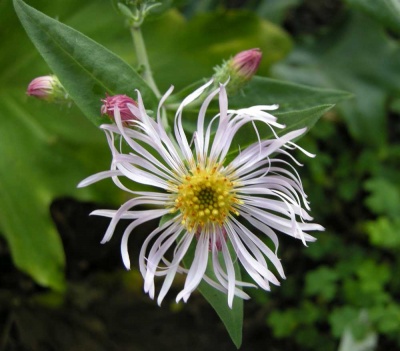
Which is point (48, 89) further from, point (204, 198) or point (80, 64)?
point (204, 198)

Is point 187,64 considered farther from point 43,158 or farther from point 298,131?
point 298,131

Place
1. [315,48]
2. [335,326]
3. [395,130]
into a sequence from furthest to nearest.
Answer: [395,130], [315,48], [335,326]

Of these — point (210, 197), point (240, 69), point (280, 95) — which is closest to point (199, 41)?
point (280, 95)

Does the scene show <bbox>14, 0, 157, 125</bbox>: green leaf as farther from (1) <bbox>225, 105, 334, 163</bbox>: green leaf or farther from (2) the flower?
(1) <bbox>225, 105, 334, 163</bbox>: green leaf

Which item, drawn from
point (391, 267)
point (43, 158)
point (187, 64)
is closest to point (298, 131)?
point (187, 64)

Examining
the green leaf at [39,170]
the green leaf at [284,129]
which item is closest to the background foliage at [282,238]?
the green leaf at [39,170]

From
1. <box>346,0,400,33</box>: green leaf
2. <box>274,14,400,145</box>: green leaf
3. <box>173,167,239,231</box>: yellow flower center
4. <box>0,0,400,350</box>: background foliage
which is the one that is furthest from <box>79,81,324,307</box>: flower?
<box>274,14,400,145</box>: green leaf

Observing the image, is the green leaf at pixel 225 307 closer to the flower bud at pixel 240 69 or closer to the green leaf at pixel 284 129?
the green leaf at pixel 284 129
